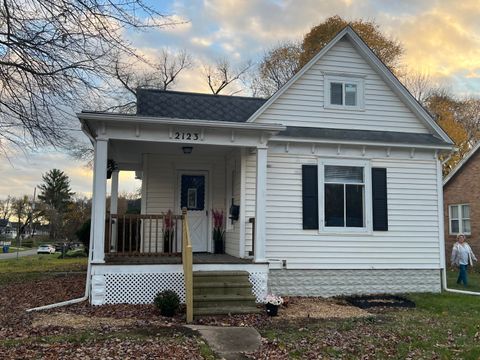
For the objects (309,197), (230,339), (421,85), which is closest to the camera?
(230,339)

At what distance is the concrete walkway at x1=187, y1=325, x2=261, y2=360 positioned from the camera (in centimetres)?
A: 595

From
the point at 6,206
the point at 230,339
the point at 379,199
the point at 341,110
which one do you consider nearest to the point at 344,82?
the point at 341,110

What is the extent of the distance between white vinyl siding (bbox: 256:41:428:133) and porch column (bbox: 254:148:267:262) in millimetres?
1677

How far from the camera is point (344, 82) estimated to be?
1170cm

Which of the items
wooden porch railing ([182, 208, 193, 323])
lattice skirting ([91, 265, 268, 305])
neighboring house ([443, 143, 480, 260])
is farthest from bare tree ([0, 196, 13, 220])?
wooden porch railing ([182, 208, 193, 323])

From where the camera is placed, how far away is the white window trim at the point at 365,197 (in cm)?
1088

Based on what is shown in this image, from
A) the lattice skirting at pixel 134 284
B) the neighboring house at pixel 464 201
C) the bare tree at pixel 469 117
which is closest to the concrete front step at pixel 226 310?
the lattice skirting at pixel 134 284

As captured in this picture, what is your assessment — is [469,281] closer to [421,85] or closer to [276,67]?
[276,67]

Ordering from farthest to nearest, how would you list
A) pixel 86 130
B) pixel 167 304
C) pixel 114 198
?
pixel 114 198 → pixel 86 130 → pixel 167 304

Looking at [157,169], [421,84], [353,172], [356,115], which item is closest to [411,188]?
[353,172]

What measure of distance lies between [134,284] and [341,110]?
644 cm

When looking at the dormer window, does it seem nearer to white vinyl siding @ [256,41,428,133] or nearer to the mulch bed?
white vinyl siding @ [256,41,428,133]

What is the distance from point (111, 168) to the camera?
Result: 457 inches

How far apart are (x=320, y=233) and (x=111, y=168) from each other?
5.39 metres
